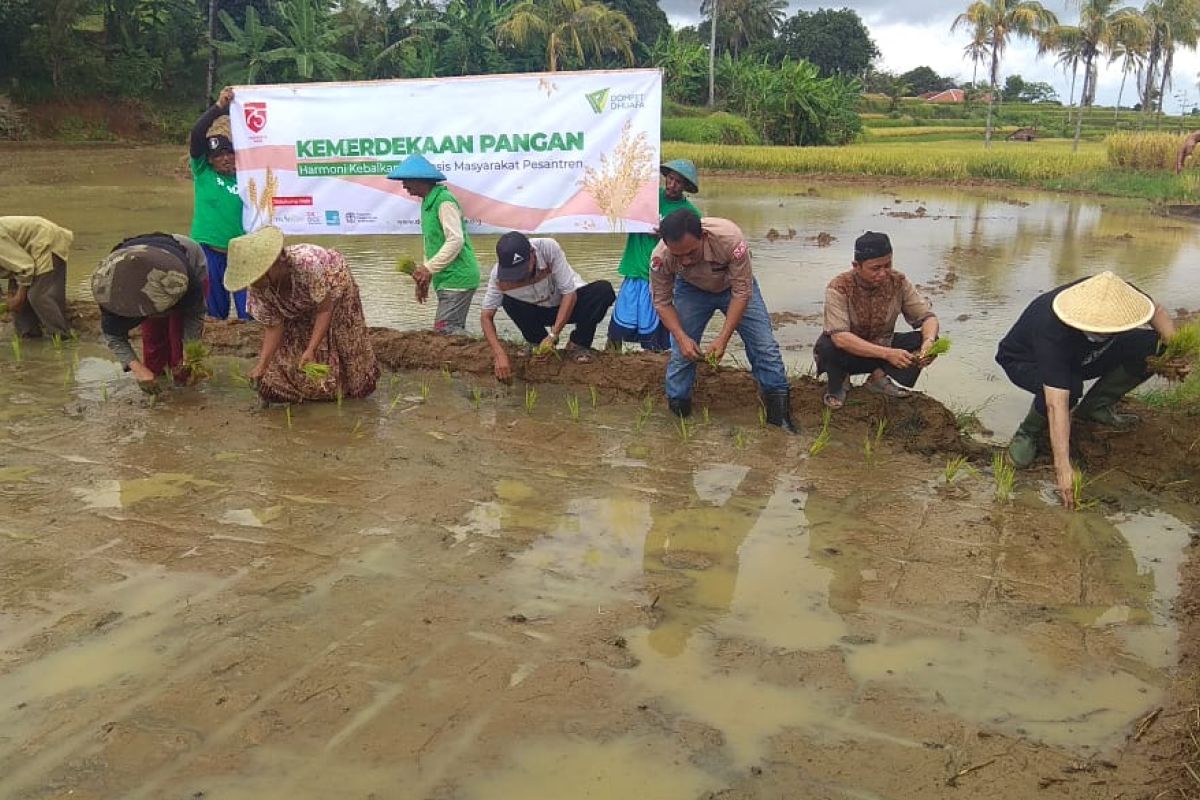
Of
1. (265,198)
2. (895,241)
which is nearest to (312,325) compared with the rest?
(265,198)

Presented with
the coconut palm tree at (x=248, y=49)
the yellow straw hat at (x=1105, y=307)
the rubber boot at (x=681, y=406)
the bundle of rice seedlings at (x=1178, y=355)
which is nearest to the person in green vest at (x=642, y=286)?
the rubber boot at (x=681, y=406)

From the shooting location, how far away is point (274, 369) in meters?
5.12

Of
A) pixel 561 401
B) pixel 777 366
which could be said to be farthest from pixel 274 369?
pixel 777 366

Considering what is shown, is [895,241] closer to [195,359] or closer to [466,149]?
[466,149]

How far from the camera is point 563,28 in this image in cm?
3769

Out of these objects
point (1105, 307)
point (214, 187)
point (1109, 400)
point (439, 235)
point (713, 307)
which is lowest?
point (1109, 400)

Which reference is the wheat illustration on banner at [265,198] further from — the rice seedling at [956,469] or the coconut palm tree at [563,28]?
the coconut palm tree at [563,28]

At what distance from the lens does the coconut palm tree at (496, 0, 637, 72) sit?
119 ft

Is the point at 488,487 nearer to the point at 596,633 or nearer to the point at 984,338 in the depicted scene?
the point at 596,633

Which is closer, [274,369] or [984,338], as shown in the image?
[274,369]

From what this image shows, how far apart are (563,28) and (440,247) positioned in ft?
115

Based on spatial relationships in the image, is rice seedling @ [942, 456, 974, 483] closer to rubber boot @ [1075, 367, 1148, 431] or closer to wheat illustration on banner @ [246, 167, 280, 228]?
rubber boot @ [1075, 367, 1148, 431]

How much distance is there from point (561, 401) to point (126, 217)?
1062cm

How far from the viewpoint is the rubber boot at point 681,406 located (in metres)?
5.06
